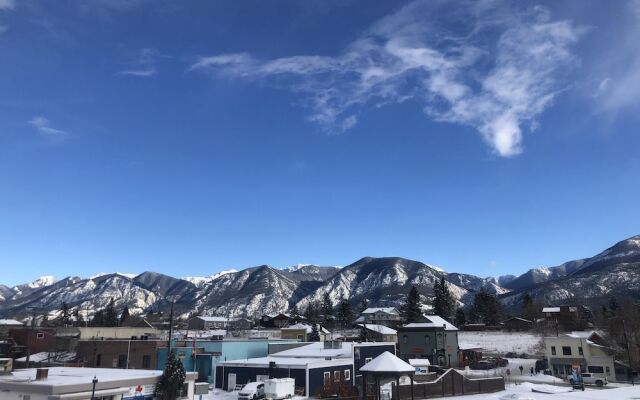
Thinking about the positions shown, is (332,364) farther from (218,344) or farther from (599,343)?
(599,343)

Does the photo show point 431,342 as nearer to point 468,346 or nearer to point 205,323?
point 468,346

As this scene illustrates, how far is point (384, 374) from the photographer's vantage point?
3706cm

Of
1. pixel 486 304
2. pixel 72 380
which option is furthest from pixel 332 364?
pixel 486 304

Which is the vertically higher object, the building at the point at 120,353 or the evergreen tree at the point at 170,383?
the building at the point at 120,353

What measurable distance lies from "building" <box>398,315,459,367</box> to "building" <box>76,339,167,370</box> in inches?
1444

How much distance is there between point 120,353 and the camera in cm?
6162

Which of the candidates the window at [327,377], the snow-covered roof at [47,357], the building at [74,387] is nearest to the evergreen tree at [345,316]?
the snow-covered roof at [47,357]

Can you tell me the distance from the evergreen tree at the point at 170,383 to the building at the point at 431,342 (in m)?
48.2

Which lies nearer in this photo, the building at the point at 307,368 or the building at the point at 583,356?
the building at the point at 307,368

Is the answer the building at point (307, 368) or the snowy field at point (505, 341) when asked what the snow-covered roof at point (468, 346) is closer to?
the snowy field at point (505, 341)

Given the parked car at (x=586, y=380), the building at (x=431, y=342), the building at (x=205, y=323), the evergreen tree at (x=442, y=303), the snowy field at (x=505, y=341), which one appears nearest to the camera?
the parked car at (x=586, y=380)

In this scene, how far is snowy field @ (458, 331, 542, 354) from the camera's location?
86.4 metres

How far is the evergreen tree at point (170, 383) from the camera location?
110 ft

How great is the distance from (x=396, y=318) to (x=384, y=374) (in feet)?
412
